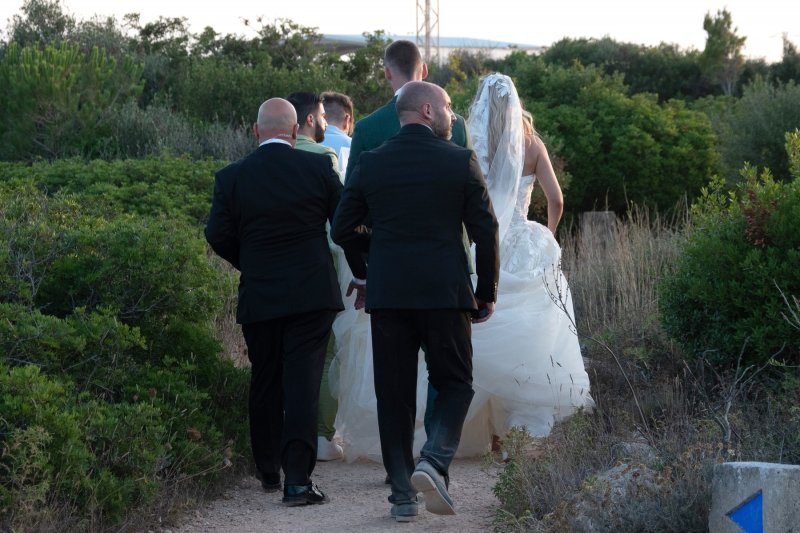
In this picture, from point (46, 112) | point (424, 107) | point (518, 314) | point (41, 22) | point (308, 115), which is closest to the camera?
point (424, 107)

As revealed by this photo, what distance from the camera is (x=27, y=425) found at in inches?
187

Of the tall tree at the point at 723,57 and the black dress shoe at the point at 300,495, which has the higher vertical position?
the tall tree at the point at 723,57

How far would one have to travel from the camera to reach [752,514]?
12.6 feet

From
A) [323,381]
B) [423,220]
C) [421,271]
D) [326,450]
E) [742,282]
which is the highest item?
[423,220]

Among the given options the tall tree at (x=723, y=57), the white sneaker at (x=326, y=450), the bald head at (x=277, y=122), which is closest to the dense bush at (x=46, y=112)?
the white sneaker at (x=326, y=450)

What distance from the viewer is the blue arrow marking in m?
3.81

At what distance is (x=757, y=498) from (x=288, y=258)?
2.68 meters

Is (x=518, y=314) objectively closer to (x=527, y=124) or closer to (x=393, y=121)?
(x=527, y=124)

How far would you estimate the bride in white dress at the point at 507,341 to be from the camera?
21.1ft

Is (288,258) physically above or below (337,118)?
below

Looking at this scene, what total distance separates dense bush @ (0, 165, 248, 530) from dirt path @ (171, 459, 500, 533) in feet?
0.71

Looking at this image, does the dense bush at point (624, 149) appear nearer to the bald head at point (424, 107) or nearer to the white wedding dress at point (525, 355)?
the white wedding dress at point (525, 355)

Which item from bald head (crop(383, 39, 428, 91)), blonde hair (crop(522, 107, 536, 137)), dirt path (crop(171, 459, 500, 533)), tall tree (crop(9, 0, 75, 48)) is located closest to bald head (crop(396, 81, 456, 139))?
bald head (crop(383, 39, 428, 91))

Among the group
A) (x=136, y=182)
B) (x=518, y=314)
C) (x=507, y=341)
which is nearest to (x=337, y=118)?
(x=518, y=314)
